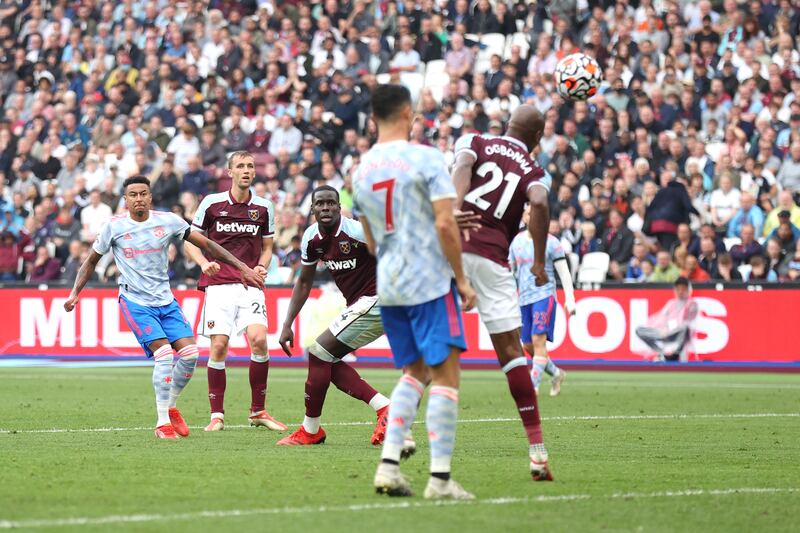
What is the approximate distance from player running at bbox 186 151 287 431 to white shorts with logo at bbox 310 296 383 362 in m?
1.80

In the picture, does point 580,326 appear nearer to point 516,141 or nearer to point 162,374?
point 162,374

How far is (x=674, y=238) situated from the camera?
25.5 metres

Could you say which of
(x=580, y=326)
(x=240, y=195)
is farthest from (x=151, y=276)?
(x=580, y=326)

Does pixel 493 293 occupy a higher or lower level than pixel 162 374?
higher

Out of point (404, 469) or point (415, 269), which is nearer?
point (415, 269)

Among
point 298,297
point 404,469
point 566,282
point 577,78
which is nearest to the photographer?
point 404,469

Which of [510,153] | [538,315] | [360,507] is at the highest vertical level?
[510,153]

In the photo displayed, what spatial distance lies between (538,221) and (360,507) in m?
2.68

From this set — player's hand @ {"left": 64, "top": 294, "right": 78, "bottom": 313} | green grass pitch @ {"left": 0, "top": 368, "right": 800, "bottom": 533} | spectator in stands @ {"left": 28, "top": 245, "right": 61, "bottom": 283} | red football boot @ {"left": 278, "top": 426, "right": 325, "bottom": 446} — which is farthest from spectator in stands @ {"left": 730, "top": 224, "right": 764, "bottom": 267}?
player's hand @ {"left": 64, "top": 294, "right": 78, "bottom": 313}

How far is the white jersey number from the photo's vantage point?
9.98 meters

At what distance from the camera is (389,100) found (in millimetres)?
8711

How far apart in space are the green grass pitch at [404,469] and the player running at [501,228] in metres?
0.77

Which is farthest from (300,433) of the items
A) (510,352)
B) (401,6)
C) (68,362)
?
(401,6)

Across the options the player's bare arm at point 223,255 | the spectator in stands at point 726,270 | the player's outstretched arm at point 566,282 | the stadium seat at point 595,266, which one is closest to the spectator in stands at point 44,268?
the stadium seat at point 595,266
